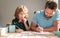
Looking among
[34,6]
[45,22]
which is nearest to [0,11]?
[34,6]

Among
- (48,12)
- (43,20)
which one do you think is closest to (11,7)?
(43,20)

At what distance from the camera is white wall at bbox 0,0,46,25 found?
359cm

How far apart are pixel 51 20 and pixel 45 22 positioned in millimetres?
87

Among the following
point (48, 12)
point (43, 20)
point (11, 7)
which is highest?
point (11, 7)

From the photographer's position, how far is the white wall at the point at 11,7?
141 inches

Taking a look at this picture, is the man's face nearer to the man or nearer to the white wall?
the man

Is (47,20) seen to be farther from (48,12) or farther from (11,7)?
(11,7)

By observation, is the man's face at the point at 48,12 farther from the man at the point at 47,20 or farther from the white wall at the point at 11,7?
the white wall at the point at 11,7

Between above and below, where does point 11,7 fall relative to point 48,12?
above

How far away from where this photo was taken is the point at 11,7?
3.67 m

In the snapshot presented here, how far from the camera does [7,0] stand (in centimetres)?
365

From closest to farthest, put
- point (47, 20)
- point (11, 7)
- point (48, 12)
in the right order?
point (48, 12) < point (47, 20) < point (11, 7)

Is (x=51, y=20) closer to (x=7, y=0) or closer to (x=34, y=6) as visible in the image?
(x=34, y=6)

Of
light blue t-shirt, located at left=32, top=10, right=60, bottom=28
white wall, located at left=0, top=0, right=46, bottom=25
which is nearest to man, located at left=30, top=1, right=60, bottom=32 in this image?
light blue t-shirt, located at left=32, top=10, right=60, bottom=28
